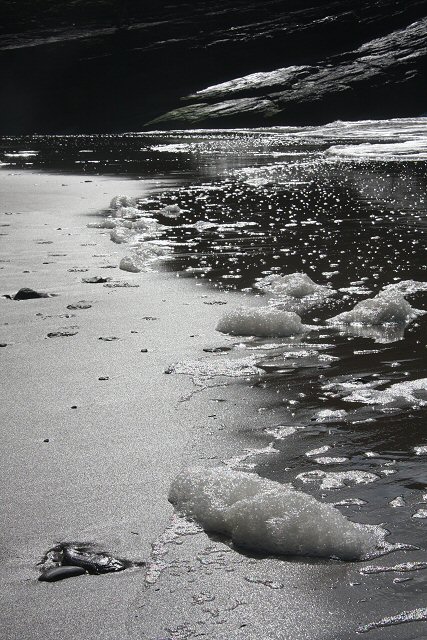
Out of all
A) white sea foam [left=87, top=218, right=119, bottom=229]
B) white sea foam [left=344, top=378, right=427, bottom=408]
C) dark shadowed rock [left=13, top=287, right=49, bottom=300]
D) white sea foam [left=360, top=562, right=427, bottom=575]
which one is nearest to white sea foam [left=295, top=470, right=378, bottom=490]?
white sea foam [left=360, top=562, right=427, bottom=575]

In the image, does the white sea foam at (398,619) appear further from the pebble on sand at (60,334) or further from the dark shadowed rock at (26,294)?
the dark shadowed rock at (26,294)

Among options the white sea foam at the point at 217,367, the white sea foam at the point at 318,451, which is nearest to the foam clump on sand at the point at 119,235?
the white sea foam at the point at 217,367

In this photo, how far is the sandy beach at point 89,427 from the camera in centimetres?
388

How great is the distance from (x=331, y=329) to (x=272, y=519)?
4.08 m

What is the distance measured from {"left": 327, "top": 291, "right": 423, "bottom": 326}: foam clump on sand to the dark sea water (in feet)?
0.41

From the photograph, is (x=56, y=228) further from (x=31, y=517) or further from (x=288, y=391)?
(x=31, y=517)

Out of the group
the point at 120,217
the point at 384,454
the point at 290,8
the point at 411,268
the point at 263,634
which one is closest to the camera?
the point at 263,634

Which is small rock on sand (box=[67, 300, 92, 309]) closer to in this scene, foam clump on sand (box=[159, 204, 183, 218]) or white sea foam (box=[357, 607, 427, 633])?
white sea foam (box=[357, 607, 427, 633])

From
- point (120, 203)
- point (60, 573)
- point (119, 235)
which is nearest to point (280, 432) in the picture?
point (60, 573)

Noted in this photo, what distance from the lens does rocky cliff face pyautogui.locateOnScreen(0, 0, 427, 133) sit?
242 feet

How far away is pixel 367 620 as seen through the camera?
3.61m

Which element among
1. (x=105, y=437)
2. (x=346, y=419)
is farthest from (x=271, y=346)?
(x=105, y=437)

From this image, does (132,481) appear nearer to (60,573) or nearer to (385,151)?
(60,573)

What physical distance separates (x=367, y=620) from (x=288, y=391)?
9.68 ft
